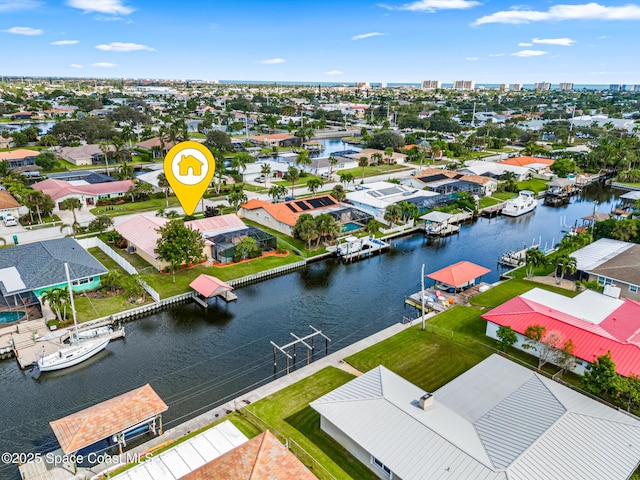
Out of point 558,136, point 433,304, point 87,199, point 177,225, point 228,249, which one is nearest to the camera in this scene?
point 433,304

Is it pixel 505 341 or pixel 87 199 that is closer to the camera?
pixel 505 341

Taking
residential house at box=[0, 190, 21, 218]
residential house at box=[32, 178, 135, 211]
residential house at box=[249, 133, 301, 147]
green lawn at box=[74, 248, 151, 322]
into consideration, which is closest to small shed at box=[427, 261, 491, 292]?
green lawn at box=[74, 248, 151, 322]

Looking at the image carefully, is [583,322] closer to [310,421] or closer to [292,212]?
[310,421]

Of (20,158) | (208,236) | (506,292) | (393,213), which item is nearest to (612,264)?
(506,292)

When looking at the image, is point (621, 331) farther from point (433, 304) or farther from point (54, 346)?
point (54, 346)

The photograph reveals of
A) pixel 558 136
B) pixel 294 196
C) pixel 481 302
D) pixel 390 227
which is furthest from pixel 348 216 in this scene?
pixel 558 136

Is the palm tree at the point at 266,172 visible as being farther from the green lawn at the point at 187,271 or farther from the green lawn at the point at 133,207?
the green lawn at the point at 187,271

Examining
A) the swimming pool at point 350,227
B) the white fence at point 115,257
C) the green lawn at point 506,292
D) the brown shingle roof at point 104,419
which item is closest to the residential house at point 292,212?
the swimming pool at point 350,227
